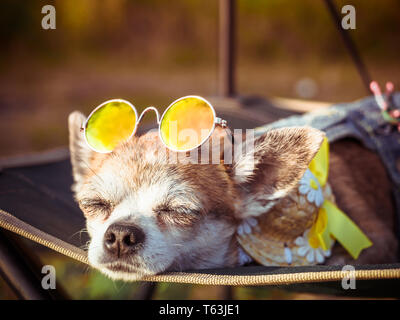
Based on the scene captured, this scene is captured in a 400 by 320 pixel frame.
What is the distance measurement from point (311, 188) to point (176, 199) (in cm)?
48

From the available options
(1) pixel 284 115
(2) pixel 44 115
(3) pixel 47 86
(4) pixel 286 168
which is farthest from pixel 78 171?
(3) pixel 47 86

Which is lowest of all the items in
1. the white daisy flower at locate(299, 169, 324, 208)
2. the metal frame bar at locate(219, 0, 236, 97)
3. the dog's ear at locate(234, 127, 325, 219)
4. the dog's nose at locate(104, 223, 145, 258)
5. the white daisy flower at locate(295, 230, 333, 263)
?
the white daisy flower at locate(295, 230, 333, 263)

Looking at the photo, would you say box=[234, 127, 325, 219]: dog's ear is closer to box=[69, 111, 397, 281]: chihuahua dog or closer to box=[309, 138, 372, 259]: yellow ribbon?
box=[69, 111, 397, 281]: chihuahua dog

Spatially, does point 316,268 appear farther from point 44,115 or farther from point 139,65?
Result: point 139,65

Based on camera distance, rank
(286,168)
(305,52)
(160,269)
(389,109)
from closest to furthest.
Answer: (160,269)
(286,168)
(389,109)
(305,52)

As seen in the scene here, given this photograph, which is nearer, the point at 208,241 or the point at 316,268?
the point at 316,268

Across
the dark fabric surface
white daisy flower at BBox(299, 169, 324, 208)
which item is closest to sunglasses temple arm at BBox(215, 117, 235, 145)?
white daisy flower at BBox(299, 169, 324, 208)

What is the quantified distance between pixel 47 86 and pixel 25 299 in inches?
232

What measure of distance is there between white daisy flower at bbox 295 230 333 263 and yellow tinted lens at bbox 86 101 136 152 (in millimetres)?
694

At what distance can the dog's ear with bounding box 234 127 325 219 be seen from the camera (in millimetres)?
1465

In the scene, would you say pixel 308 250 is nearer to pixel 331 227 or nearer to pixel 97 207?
pixel 331 227

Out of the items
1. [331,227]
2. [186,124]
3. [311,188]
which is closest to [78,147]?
[186,124]

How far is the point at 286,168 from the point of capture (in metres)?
1.52

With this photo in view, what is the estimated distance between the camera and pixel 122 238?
1.35m
